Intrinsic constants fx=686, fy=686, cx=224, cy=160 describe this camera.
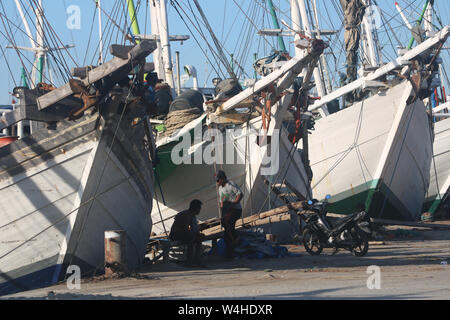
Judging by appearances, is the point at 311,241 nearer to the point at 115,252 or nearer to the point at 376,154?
the point at 115,252

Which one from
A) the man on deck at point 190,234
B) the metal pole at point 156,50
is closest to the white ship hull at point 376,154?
the metal pole at point 156,50

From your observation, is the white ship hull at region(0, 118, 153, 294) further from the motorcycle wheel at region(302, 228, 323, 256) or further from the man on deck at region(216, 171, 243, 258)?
the motorcycle wheel at region(302, 228, 323, 256)

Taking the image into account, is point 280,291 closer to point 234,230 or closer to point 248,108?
point 234,230

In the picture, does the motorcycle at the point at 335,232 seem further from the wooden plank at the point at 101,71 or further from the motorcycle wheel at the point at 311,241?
the wooden plank at the point at 101,71

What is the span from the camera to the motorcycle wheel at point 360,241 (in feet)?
37.3

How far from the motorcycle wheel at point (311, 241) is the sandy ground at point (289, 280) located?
0.63 feet

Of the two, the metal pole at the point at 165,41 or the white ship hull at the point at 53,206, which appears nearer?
the white ship hull at the point at 53,206

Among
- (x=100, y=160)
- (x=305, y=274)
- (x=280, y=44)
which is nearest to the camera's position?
(x=305, y=274)

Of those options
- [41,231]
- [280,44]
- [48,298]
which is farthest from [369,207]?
[280,44]

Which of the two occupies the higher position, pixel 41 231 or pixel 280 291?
pixel 41 231

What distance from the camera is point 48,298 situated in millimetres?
6980

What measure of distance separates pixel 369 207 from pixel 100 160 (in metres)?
11.0

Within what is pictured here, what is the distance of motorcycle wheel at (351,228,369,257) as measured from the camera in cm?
1137

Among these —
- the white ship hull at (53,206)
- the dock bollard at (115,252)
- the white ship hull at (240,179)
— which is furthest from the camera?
the white ship hull at (240,179)
